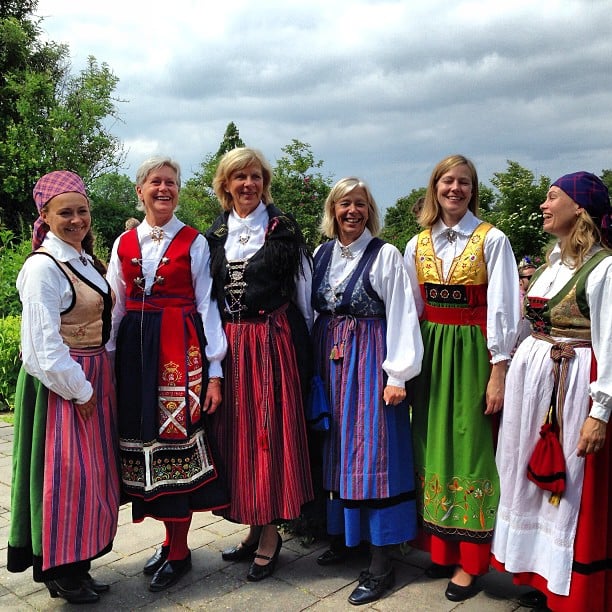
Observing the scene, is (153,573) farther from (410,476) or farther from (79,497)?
(410,476)

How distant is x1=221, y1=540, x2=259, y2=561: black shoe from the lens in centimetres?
345

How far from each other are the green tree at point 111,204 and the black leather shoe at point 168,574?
10562 millimetres

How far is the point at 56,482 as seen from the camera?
2814mm

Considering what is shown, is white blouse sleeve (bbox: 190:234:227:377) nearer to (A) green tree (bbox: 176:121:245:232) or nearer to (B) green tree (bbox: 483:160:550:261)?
(B) green tree (bbox: 483:160:550:261)

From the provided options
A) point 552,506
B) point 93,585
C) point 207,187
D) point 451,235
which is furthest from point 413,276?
point 207,187

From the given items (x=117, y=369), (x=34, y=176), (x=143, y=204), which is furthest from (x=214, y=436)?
(x=34, y=176)

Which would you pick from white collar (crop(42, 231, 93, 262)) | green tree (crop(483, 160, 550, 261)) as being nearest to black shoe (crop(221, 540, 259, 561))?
white collar (crop(42, 231, 93, 262))

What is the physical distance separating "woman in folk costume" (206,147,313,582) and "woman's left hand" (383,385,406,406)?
0.44 metres

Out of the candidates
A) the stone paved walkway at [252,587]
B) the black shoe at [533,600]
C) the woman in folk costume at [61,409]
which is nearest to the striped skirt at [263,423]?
the stone paved walkway at [252,587]

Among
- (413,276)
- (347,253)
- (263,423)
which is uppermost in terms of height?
(347,253)

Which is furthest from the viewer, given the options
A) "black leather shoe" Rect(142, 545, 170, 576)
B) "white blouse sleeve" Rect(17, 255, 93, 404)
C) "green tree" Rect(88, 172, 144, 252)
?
"green tree" Rect(88, 172, 144, 252)

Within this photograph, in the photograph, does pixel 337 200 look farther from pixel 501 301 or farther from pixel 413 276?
pixel 501 301

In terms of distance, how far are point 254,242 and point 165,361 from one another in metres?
0.70

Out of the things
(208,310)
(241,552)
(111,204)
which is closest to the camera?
(208,310)
